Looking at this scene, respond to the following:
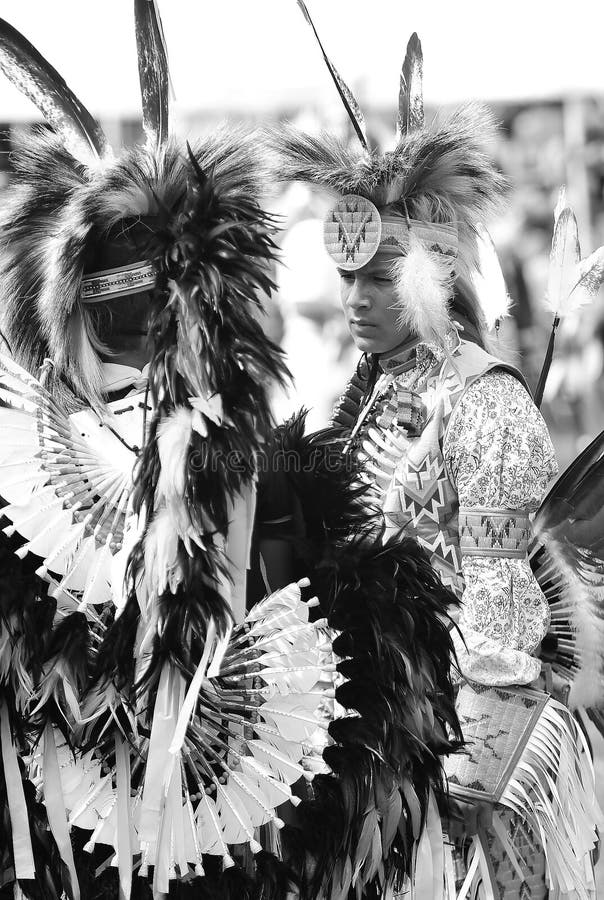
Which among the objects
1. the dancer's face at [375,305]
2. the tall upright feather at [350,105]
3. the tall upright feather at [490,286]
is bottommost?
the dancer's face at [375,305]

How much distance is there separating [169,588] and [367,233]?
129cm

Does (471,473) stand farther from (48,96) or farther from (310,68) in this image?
(310,68)

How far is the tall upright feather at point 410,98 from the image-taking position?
2791 millimetres

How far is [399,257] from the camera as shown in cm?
264

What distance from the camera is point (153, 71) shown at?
5.96 feet

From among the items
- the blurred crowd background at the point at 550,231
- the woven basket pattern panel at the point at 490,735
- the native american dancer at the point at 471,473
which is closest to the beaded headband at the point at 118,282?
the native american dancer at the point at 471,473

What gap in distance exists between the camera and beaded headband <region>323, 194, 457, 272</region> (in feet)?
8.64

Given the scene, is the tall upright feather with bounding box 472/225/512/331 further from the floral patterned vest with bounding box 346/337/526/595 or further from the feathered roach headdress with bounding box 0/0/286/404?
the feathered roach headdress with bounding box 0/0/286/404

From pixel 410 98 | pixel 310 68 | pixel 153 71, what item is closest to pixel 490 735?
pixel 153 71

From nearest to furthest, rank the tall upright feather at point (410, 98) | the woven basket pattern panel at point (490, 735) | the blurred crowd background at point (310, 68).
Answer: the woven basket pattern panel at point (490, 735)
the tall upright feather at point (410, 98)
the blurred crowd background at point (310, 68)

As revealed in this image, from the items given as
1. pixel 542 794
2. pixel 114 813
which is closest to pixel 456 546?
pixel 542 794

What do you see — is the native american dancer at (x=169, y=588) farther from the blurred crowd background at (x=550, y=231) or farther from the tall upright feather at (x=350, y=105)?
the blurred crowd background at (x=550, y=231)

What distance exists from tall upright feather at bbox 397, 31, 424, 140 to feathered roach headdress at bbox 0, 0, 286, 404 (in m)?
1.05

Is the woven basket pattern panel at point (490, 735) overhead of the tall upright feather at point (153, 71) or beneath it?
beneath
